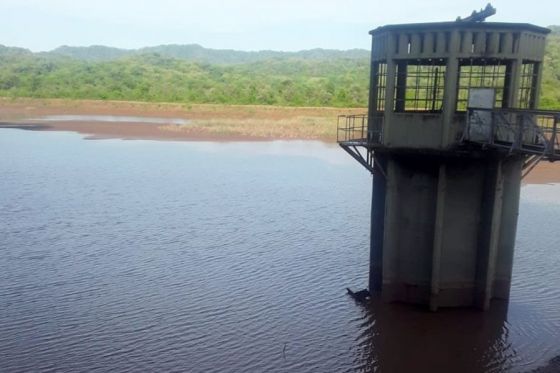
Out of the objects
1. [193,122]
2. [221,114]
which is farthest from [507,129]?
[221,114]

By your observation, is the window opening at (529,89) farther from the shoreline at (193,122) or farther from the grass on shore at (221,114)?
the grass on shore at (221,114)

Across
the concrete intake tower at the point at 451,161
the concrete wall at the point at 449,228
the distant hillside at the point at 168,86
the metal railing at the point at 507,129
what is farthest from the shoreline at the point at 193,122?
the metal railing at the point at 507,129

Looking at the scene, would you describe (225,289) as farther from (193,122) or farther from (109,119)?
(109,119)

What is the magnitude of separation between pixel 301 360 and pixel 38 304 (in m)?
7.66

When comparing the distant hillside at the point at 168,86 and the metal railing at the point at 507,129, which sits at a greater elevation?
the metal railing at the point at 507,129

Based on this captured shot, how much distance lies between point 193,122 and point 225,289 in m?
51.3

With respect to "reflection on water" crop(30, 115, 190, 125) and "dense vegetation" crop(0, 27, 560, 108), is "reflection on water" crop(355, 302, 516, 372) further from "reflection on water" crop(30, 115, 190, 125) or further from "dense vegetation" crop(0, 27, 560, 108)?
"dense vegetation" crop(0, 27, 560, 108)

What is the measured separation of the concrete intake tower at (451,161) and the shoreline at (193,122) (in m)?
23.5

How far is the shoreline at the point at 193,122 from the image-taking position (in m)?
58.4

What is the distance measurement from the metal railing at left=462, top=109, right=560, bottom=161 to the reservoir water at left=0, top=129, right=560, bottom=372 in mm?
4795

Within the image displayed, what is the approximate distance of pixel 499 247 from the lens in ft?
54.3

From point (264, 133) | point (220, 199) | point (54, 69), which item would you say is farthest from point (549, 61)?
point (54, 69)

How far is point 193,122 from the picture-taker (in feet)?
224

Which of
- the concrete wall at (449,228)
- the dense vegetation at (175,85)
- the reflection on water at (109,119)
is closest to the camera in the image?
the concrete wall at (449,228)
